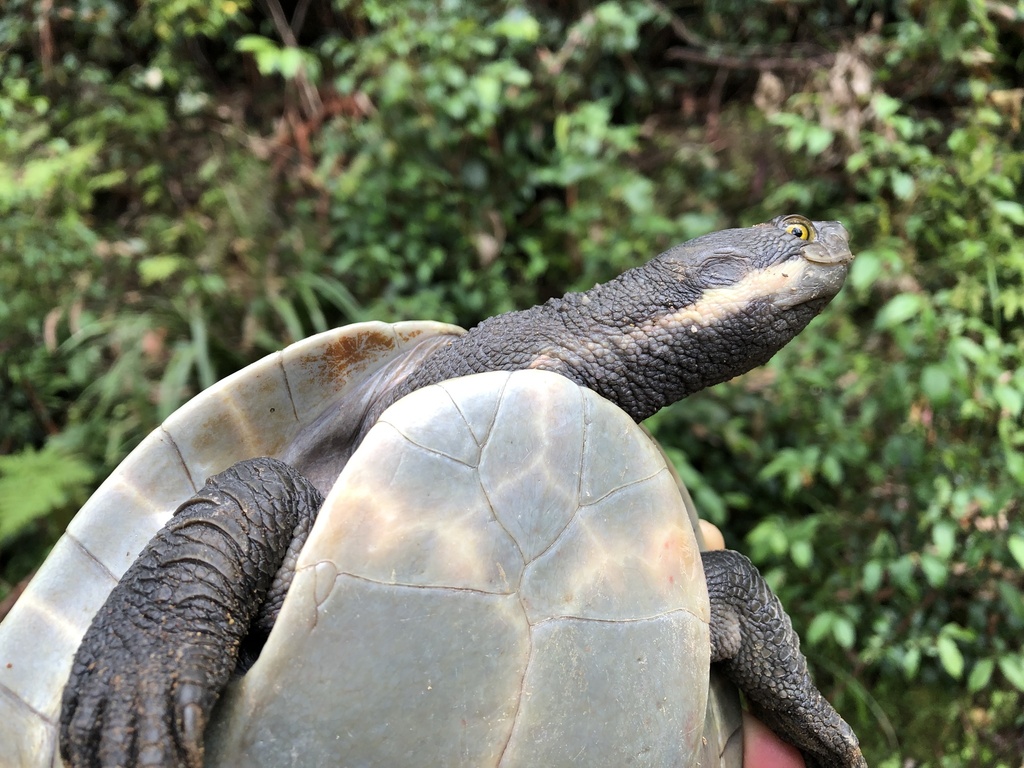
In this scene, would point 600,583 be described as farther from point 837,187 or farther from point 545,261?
point 837,187

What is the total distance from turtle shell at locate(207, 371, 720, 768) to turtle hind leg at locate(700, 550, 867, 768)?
10.3 inches

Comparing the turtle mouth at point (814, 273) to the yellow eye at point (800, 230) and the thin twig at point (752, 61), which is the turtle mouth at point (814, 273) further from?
the thin twig at point (752, 61)

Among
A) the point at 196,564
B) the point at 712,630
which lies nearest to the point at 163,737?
the point at 196,564

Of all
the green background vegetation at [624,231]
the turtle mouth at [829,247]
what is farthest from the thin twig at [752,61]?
the turtle mouth at [829,247]

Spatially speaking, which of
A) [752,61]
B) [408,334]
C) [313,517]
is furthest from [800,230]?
[752,61]

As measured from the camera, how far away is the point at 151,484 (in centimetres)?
120

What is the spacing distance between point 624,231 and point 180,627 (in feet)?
7.95

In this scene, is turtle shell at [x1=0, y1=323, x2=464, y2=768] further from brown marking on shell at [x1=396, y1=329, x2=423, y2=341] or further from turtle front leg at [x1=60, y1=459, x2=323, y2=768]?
turtle front leg at [x1=60, y1=459, x2=323, y2=768]

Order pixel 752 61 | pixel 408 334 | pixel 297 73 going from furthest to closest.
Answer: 1. pixel 297 73
2. pixel 752 61
3. pixel 408 334

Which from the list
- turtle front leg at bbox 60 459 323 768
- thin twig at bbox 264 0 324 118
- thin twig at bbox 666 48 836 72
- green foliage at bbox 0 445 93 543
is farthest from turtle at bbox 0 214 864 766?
thin twig at bbox 264 0 324 118

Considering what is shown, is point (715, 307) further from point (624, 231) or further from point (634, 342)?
point (624, 231)

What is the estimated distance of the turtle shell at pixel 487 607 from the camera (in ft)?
2.89

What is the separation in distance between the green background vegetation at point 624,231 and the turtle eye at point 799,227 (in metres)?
0.84

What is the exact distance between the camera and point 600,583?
3.22 feet
